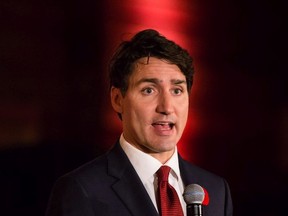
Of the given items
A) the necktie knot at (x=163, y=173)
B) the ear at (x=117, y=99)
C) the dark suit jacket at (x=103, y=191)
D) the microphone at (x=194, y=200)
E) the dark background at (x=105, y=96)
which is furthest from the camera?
the dark background at (x=105, y=96)

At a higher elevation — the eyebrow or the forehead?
the forehead

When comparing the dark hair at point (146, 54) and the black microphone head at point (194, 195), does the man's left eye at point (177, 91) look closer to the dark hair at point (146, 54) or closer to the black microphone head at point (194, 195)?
the dark hair at point (146, 54)

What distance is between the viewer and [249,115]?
295cm

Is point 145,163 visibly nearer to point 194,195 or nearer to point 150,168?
point 150,168

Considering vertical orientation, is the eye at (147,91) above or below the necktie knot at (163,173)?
above

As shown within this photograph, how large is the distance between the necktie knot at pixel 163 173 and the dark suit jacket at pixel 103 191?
67mm

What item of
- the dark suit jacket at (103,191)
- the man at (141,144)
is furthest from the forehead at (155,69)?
the dark suit jacket at (103,191)

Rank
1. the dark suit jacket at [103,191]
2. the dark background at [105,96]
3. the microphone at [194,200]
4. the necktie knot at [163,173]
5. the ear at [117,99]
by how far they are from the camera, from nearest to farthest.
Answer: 1. the microphone at [194,200]
2. the dark suit jacket at [103,191]
3. the necktie knot at [163,173]
4. the ear at [117,99]
5. the dark background at [105,96]

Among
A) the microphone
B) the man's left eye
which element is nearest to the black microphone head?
the microphone

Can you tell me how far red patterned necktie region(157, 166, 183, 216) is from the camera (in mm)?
1827

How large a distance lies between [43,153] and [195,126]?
85cm

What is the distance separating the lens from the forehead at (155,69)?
6.24ft

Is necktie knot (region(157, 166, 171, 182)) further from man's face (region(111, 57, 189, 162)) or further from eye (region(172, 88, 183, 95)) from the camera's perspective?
eye (region(172, 88, 183, 95))

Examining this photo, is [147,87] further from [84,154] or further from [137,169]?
[84,154]
